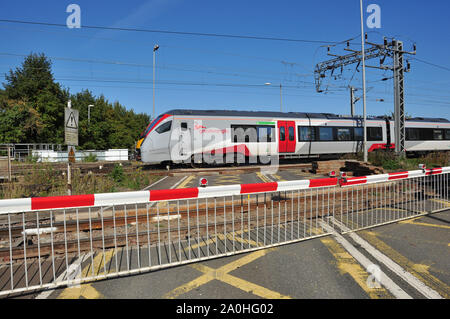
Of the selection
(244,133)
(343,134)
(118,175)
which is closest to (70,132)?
(118,175)

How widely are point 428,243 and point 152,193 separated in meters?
4.22

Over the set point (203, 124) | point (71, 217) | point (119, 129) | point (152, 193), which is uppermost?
point (119, 129)

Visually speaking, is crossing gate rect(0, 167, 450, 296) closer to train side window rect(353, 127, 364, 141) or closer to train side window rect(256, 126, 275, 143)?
train side window rect(256, 126, 275, 143)

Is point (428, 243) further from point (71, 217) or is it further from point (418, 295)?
point (71, 217)

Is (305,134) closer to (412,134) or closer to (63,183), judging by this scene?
(412,134)

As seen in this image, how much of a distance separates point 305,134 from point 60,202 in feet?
48.9

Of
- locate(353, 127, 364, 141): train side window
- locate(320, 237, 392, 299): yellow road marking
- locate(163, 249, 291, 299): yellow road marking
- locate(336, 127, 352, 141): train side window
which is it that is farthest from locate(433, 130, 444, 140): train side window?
locate(163, 249, 291, 299): yellow road marking

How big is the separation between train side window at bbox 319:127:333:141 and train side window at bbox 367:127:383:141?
2904 mm

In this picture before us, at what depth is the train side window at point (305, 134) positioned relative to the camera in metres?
15.8

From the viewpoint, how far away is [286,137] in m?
15.4

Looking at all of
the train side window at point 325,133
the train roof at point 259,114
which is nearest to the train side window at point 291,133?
the train roof at point 259,114

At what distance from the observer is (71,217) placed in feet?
16.5
